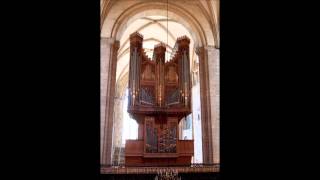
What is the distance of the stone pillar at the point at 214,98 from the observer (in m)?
12.1

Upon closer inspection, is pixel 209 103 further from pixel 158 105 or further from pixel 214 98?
pixel 158 105

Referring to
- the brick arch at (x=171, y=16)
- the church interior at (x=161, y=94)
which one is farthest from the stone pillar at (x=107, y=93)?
the brick arch at (x=171, y=16)

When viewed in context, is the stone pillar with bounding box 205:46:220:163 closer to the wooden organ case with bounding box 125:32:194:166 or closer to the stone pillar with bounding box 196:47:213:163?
the stone pillar with bounding box 196:47:213:163

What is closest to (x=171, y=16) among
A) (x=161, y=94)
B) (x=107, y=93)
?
(x=161, y=94)

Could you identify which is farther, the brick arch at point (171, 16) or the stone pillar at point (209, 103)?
the brick arch at point (171, 16)

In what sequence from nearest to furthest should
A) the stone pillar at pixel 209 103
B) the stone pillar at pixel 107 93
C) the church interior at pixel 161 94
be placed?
1. the church interior at pixel 161 94
2. the stone pillar at pixel 107 93
3. the stone pillar at pixel 209 103

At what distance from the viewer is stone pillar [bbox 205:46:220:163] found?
475 inches

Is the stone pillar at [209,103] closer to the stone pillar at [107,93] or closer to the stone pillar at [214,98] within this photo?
the stone pillar at [214,98]

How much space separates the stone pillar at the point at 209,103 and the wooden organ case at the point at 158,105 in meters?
0.69

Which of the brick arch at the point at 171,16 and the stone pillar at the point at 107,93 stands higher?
the brick arch at the point at 171,16

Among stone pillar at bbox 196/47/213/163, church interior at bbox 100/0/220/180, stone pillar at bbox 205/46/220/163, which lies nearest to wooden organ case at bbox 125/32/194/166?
church interior at bbox 100/0/220/180

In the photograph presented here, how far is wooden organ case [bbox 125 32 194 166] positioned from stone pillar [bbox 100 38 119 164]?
0.69 m

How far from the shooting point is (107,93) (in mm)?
11930
